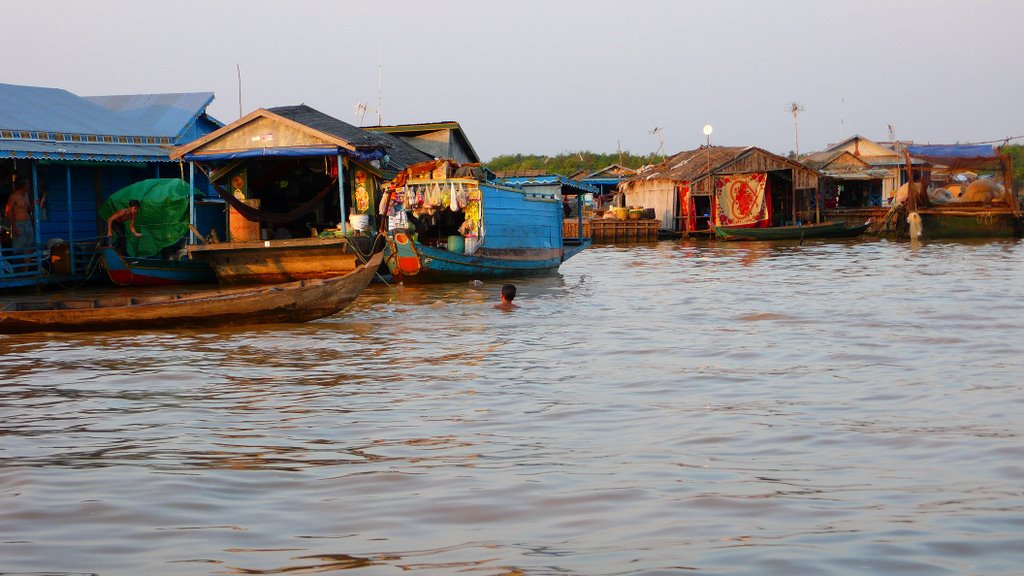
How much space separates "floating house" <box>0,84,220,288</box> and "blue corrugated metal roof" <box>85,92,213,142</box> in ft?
0.20

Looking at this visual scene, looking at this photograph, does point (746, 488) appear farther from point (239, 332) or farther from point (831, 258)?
point (831, 258)

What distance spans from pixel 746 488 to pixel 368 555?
197 cm

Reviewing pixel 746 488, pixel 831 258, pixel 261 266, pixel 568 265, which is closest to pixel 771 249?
pixel 831 258

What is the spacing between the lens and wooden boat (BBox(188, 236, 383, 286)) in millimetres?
16797

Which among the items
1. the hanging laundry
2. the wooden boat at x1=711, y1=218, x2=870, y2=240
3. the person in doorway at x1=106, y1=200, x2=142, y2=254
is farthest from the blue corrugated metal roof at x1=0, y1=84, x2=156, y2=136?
the wooden boat at x1=711, y1=218, x2=870, y2=240

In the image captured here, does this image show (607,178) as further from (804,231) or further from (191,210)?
(191,210)

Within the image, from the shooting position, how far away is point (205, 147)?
17.8m

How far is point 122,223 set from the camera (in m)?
19.0

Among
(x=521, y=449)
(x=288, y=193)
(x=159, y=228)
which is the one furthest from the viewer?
(x=288, y=193)

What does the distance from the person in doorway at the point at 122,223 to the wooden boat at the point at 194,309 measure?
6.74 meters

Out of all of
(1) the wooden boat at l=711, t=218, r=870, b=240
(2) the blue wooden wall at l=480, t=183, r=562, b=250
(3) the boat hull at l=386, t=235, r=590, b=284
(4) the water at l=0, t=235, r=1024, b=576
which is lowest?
(4) the water at l=0, t=235, r=1024, b=576

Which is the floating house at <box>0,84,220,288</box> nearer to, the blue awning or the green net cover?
the green net cover

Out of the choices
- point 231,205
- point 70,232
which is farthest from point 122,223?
point 231,205

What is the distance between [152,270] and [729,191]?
24.2 m
